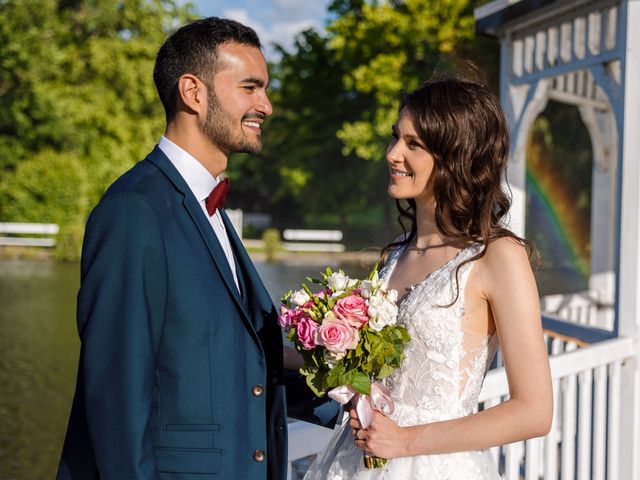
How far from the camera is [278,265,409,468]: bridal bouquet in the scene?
1883 mm

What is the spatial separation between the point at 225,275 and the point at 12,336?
39.8 feet

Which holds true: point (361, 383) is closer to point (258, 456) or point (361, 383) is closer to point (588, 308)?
point (258, 456)

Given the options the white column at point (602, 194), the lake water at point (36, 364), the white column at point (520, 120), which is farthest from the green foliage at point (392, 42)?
the white column at point (520, 120)

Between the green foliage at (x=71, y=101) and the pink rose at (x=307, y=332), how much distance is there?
24650 millimetres

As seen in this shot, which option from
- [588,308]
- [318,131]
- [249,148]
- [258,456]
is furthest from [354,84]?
[258,456]

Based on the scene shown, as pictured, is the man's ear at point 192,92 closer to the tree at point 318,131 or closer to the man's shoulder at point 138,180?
the man's shoulder at point 138,180

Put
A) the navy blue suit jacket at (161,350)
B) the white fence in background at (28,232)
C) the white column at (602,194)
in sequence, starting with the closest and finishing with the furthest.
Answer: the navy blue suit jacket at (161,350), the white column at (602,194), the white fence in background at (28,232)

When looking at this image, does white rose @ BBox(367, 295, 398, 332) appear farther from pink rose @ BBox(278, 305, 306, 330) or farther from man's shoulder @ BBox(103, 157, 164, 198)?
man's shoulder @ BBox(103, 157, 164, 198)

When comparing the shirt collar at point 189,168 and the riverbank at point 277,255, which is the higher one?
the shirt collar at point 189,168

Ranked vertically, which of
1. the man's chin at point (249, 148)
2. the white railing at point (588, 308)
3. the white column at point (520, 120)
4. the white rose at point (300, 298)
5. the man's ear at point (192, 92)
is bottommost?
the white railing at point (588, 308)

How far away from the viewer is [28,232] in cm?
Answer: 2519

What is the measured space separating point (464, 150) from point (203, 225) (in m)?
0.86

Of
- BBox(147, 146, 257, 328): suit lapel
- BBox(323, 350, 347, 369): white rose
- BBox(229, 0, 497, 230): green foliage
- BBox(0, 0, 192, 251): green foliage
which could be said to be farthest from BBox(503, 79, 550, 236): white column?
BBox(0, 0, 192, 251): green foliage

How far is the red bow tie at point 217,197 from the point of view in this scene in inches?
77.5
